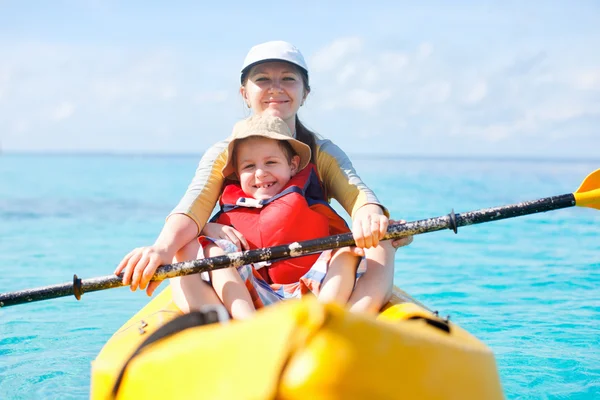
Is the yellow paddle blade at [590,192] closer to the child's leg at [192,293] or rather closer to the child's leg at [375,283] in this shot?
the child's leg at [375,283]

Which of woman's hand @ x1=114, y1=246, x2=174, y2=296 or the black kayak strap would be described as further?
woman's hand @ x1=114, y1=246, x2=174, y2=296

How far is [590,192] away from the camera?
9.25 feet

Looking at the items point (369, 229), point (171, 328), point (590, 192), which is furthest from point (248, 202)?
point (590, 192)

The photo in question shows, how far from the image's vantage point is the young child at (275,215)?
2.55 metres

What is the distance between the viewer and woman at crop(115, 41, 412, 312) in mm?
2465

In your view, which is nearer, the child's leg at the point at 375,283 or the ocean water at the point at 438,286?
the child's leg at the point at 375,283

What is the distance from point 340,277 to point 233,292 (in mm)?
396

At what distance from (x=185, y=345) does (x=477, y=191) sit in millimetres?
14041

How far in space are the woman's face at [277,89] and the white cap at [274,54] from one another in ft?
0.13

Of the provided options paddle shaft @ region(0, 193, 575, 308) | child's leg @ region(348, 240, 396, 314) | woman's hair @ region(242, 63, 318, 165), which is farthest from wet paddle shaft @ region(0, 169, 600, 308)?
woman's hair @ region(242, 63, 318, 165)

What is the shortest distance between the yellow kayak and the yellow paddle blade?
4.06 ft

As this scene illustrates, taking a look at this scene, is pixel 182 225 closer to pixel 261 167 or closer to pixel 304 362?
pixel 261 167

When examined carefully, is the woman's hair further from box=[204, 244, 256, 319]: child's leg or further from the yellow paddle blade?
the yellow paddle blade

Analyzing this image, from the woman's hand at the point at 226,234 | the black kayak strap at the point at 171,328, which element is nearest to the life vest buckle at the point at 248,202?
the woman's hand at the point at 226,234
